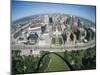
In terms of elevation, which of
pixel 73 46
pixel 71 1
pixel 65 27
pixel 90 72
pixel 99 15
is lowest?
pixel 90 72

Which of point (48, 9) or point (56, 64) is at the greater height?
point (48, 9)

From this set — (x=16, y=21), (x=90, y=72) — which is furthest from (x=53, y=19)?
(x=90, y=72)

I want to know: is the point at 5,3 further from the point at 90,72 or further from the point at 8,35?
the point at 90,72

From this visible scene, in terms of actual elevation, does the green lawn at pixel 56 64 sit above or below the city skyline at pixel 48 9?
below
